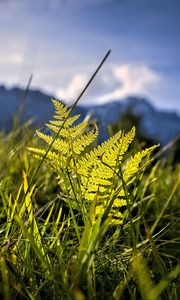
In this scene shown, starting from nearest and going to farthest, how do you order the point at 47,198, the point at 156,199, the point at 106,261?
the point at 106,261
the point at 47,198
the point at 156,199

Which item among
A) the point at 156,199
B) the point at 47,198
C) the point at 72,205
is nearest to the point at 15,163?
the point at 47,198

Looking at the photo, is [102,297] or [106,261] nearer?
[102,297]

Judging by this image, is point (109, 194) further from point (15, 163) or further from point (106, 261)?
point (15, 163)

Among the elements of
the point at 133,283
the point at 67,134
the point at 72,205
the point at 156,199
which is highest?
the point at 67,134

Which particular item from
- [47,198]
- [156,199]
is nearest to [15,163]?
[47,198]

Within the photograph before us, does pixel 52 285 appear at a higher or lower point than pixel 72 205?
lower

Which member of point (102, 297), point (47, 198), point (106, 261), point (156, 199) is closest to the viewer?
point (102, 297)

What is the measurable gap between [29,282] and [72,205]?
0.62 ft

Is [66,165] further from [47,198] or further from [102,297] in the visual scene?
[47,198]

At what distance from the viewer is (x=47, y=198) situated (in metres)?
1.96

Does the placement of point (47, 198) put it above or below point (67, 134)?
below

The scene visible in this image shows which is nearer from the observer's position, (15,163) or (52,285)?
(52,285)

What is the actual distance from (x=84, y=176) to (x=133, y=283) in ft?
0.80

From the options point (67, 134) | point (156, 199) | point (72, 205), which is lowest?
point (156, 199)
